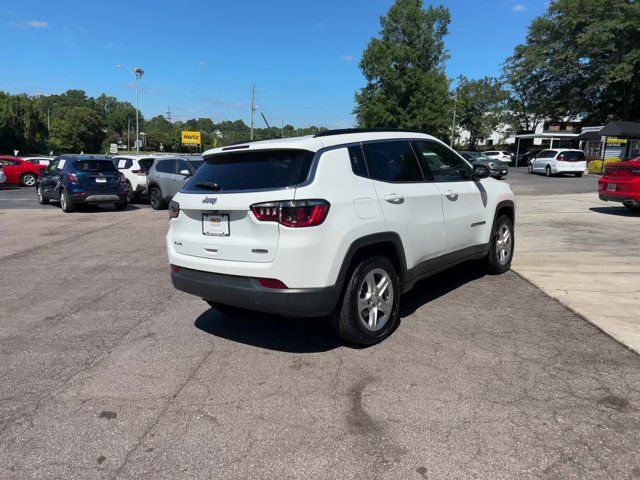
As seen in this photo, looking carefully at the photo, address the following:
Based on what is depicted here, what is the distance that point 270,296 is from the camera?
3.85m

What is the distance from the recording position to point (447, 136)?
187ft

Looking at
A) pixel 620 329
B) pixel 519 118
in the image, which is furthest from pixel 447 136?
pixel 620 329

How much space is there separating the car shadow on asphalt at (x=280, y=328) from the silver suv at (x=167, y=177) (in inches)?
374

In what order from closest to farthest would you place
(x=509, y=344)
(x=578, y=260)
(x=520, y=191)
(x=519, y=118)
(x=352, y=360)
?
Result: 1. (x=352, y=360)
2. (x=509, y=344)
3. (x=578, y=260)
4. (x=520, y=191)
5. (x=519, y=118)

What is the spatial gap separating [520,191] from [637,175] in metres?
9.92

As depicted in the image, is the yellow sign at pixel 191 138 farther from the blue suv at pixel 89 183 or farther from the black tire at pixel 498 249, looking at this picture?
the black tire at pixel 498 249

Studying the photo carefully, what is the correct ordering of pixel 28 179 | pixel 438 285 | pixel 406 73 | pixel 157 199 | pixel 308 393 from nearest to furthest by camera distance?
pixel 308 393 < pixel 438 285 < pixel 157 199 < pixel 28 179 < pixel 406 73

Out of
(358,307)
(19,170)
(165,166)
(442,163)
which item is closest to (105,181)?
(165,166)

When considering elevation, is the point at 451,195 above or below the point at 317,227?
above

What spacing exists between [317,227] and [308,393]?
1.21m

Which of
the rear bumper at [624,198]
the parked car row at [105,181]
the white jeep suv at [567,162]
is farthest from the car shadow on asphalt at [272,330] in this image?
the white jeep suv at [567,162]

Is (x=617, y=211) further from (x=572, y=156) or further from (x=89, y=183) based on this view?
(x=572, y=156)

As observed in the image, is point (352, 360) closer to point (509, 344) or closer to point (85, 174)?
point (509, 344)

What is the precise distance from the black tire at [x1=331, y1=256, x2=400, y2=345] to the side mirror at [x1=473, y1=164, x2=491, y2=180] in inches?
83.6
